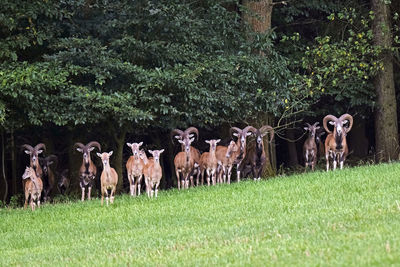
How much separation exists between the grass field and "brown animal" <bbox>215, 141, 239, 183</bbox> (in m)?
4.01

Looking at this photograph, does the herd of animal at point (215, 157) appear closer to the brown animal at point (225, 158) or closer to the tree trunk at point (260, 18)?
the brown animal at point (225, 158)

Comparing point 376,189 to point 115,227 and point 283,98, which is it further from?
point 283,98

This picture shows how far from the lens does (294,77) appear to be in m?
32.3

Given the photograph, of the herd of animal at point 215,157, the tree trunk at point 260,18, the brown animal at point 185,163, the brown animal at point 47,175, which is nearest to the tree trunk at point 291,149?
the tree trunk at point 260,18

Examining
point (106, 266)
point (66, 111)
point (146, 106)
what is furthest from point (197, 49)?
point (106, 266)

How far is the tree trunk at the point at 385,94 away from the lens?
3288 centimetres

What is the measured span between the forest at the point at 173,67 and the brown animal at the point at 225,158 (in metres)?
1.06

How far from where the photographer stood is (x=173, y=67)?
3045cm

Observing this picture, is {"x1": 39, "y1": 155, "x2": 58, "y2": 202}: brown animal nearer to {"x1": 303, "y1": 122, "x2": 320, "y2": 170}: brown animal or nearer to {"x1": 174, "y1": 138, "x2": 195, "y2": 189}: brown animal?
{"x1": 174, "y1": 138, "x2": 195, "y2": 189}: brown animal

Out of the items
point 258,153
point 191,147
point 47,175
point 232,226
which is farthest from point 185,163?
point 232,226

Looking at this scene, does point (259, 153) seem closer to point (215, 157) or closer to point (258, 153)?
point (258, 153)

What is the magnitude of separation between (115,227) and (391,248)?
9075mm

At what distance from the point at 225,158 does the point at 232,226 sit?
13.0 metres

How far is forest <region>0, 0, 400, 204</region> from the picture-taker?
28578 millimetres
